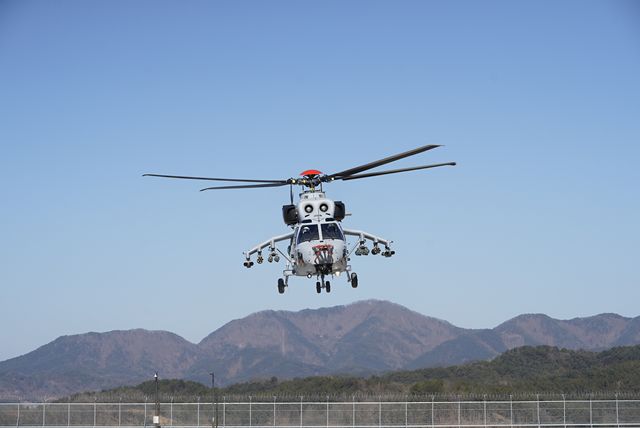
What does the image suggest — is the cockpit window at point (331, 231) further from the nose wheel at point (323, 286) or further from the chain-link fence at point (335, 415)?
the chain-link fence at point (335, 415)

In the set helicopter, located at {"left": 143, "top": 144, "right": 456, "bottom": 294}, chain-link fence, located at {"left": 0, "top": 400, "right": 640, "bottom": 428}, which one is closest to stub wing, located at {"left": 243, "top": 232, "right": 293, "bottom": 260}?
helicopter, located at {"left": 143, "top": 144, "right": 456, "bottom": 294}

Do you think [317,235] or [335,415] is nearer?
[317,235]

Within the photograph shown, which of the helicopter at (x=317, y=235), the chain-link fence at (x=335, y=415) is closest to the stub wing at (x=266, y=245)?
the helicopter at (x=317, y=235)

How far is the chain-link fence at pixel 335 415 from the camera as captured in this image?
6091cm

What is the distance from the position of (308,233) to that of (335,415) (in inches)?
1129

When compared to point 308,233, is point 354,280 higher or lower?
lower

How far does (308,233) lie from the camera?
35594 mm

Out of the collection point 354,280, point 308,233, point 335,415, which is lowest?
point 335,415

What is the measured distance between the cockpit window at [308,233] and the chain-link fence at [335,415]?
86.8 ft

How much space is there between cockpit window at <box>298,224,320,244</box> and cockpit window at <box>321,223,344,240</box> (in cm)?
24

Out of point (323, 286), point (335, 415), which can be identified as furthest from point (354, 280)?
point (335, 415)

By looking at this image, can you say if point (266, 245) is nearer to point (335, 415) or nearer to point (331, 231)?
point (331, 231)

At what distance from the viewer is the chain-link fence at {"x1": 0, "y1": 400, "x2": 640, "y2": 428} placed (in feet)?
200

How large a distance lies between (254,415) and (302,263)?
28.4 meters
